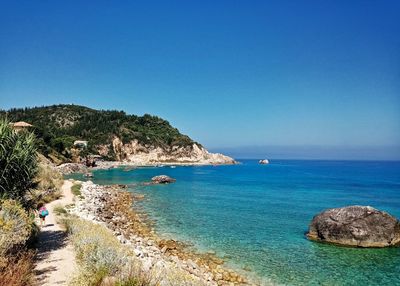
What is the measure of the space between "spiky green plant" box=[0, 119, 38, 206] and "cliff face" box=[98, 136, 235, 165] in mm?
117339

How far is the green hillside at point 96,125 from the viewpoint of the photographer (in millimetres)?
129000

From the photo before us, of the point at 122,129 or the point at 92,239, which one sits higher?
the point at 122,129

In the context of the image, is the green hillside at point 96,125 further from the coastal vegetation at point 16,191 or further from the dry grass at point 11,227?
the dry grass at point 11,227

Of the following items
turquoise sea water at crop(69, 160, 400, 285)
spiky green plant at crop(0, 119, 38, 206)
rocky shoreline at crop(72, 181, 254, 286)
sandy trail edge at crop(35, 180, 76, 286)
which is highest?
spiky green plant at crop(0, 119, 38, 206)

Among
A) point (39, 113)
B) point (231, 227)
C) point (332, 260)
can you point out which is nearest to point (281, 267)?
point (332, 260)

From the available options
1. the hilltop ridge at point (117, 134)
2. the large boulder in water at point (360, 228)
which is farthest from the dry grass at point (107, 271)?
the hilltop ridge at point (117, 134)

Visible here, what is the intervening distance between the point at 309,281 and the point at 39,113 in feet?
498

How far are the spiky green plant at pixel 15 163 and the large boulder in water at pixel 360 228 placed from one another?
1864cm

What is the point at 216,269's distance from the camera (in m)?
15.4

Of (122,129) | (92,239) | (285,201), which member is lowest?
(285,201)

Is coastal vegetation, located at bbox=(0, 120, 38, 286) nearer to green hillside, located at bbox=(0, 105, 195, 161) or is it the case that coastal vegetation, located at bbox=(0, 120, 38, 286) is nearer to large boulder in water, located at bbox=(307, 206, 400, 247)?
large boulder in water, located at bbox=(307, 206, 400, 247)

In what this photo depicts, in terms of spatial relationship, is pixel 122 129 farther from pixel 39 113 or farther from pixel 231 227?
pixel 231 227

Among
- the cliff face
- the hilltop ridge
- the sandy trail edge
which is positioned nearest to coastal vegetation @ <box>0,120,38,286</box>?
the sandy trail edge

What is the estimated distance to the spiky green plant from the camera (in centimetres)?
1243
